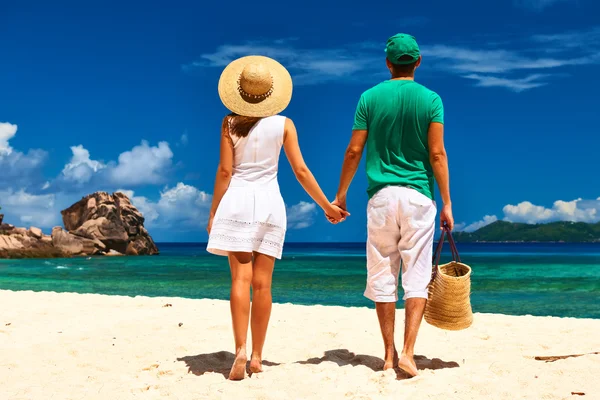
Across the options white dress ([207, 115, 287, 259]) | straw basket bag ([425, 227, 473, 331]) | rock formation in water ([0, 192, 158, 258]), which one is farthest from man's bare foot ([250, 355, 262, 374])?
rock formation in water ([0, 192, 158, 258])

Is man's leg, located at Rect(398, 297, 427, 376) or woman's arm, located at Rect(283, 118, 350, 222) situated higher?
woman's arm, located at Rect(283, 118, 350, 222)

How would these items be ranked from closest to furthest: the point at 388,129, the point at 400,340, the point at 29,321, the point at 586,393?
the point at 586,393, the point at 388,129, the point at 400,340, the point at 29,321

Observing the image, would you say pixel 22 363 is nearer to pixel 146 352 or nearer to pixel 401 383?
pixel 146 352

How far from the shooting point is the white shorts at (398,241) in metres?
4.85

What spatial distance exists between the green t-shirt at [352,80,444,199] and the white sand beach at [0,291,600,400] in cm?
147

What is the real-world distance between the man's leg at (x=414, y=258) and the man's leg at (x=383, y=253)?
8cm

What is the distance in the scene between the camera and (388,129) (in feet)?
16.2

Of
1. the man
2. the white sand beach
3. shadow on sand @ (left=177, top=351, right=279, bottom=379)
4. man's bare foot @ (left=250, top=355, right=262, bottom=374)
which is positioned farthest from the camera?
shadow on sand @ (left=177, top=351, right=279, bottom=379)

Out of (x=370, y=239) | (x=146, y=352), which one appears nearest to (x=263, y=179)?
(x=370, y=239)

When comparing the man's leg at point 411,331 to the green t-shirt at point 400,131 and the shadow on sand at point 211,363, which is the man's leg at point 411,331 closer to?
the green t-shirt at point 400,131

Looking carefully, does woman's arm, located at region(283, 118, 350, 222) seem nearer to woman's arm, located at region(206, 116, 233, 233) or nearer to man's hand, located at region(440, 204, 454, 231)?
woman's arm, located at region(206, 116, 233, 233)

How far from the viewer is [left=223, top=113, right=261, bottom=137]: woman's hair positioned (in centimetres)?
499

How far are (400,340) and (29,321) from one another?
186 inches

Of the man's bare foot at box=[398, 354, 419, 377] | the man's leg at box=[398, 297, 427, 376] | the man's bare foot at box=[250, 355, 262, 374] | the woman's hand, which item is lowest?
the man's bare foot at box=[250, 355, 262, 374]
